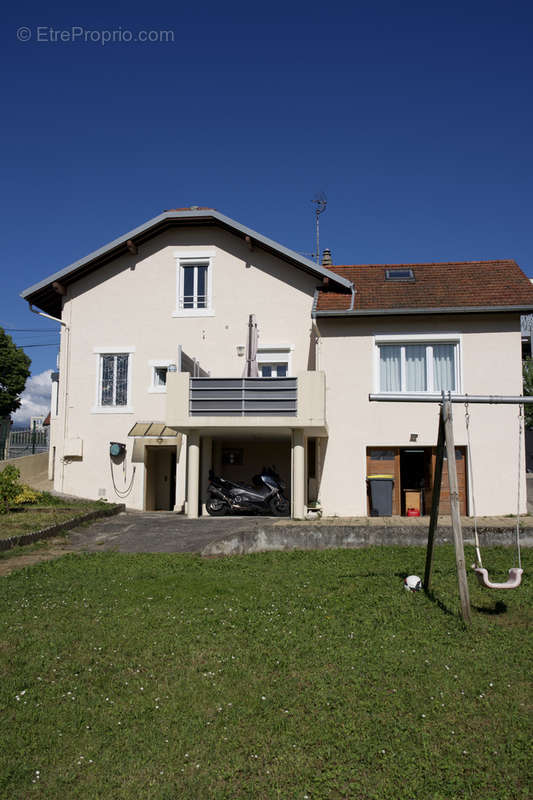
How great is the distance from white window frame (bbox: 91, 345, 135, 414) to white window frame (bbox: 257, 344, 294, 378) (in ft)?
13.6

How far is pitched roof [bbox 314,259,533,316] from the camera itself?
17.7m

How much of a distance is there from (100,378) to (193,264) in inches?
186

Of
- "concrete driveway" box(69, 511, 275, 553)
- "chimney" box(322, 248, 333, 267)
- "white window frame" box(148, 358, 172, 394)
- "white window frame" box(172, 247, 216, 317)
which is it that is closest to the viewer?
"concrete driveway" box(69, 511, 275, 553)

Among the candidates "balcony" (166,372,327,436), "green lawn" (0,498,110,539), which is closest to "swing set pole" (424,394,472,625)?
"balcony" (166,372,327,436)

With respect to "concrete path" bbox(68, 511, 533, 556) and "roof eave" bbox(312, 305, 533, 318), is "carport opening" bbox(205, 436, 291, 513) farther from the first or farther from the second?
"concrete path" bbox(68, 511, 533, 556)

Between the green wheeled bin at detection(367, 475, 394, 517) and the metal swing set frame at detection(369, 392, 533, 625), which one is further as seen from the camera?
Answer: the green wheeled bin at detection(367, 475, 394, 517)

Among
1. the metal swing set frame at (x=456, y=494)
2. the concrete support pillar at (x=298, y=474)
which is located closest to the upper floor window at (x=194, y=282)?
the concrete support pillar at (x=298, y=474)

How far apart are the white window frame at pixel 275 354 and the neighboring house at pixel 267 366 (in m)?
0.03

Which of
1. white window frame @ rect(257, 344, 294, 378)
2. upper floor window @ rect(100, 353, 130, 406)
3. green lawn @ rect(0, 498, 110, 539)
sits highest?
white window frame @ rect(257, 344, 294, 378)

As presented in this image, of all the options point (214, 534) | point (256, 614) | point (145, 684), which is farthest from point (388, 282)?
point (145, 684)

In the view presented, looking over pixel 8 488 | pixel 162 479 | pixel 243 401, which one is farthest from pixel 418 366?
pixel 8 488

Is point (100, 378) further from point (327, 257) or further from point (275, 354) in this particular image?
point (327, 257)

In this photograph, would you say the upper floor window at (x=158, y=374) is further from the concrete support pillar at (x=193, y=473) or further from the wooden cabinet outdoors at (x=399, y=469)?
the wooden cabinet outdoors at (x=399, y=469)

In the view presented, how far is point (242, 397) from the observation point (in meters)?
16.9
